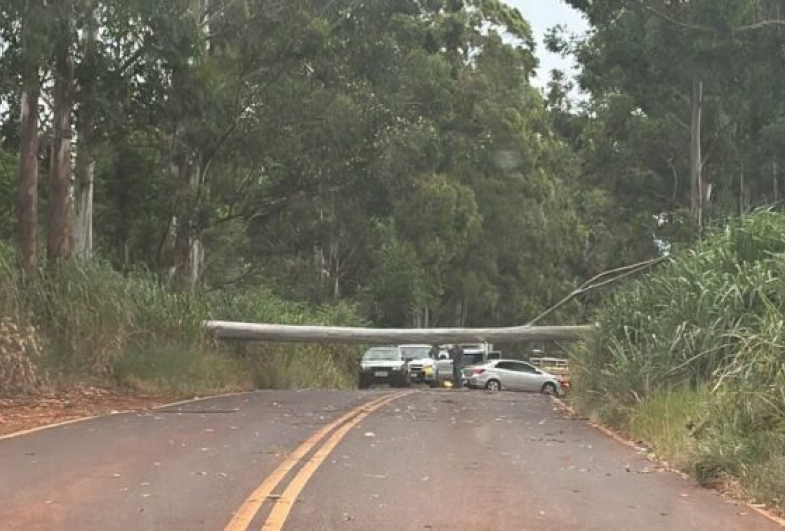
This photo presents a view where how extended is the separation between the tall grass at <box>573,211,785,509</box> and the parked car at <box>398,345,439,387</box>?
2301 cm

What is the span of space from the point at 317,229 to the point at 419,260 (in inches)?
574

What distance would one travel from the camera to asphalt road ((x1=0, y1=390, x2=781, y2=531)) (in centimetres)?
761

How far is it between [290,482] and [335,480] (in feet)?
1.44

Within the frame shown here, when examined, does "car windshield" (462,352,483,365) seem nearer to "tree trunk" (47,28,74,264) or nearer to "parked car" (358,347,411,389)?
"parked car" (358,347,411,389)

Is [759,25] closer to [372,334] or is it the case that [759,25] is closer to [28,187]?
[372,334]

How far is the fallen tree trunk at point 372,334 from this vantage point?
84.8 feet

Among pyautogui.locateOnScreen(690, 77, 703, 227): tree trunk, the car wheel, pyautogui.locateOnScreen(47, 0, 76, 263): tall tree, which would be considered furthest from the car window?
pyautogui.locateOnScreen(47, 0, 76, 263): tall tree

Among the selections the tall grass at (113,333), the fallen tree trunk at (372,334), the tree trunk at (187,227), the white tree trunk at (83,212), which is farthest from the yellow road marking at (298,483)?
the tree trunk at (187,227)

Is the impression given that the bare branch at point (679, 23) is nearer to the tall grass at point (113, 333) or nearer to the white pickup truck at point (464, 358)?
the tall grass at point (113, 333)

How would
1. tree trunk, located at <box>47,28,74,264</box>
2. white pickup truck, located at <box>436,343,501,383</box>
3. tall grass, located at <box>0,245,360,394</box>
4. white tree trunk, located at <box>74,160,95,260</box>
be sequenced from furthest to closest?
white pickup truck, located at <box>436,343,501,383</box> < white tree trunk, located at <box>74,160,95,260</box> < tree trunk, located at <box>47,28,74,264</box> < tall grass, located at <box>0,245,360,394</box>

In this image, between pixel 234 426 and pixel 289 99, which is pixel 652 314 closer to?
pixel 234 426

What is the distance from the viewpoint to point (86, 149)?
2167 centimetres

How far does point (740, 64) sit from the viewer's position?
2192 cm

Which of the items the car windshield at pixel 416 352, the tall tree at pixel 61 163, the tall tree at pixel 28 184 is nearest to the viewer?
the tall tree at pixel 61 163
